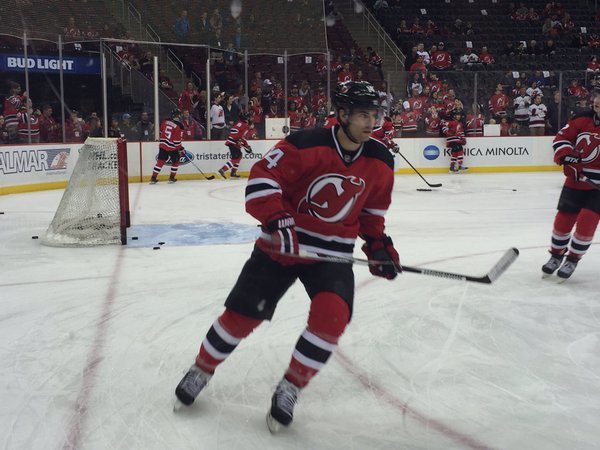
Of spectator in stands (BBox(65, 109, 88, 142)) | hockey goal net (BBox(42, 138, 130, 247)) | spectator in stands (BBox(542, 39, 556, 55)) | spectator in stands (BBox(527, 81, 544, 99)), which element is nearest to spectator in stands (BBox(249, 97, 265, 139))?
spectator in stands (BBox(65, 109, 88, 142))

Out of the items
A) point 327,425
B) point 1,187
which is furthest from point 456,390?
point 1,187

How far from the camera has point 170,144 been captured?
11.0 m

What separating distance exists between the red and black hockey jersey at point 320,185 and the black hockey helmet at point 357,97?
0.33 ft

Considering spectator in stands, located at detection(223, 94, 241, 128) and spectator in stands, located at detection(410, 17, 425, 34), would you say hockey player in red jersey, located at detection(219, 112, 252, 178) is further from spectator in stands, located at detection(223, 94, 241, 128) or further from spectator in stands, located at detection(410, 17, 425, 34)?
spectator in stands, located at detection(410, 17, 425, 34)

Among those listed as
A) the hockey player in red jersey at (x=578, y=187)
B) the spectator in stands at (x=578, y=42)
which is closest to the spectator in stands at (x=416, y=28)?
the spectator in stands at (x=578, y=42)

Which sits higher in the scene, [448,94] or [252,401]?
[448,94]

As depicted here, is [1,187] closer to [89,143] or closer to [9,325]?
[89,143]

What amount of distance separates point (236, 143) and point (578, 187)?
311 inches

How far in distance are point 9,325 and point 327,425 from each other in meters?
1.88

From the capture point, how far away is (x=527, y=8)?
60.1ft

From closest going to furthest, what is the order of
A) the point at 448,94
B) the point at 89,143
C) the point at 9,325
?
1. the point at 9,325
2. the point at 89,143
3. the point at 448,94

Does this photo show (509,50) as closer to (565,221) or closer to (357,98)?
(565,221)

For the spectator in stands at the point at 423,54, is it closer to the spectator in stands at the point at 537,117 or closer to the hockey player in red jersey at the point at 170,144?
the spectator in stands at the point at 537,117

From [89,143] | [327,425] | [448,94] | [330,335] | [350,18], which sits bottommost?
[327,425]
